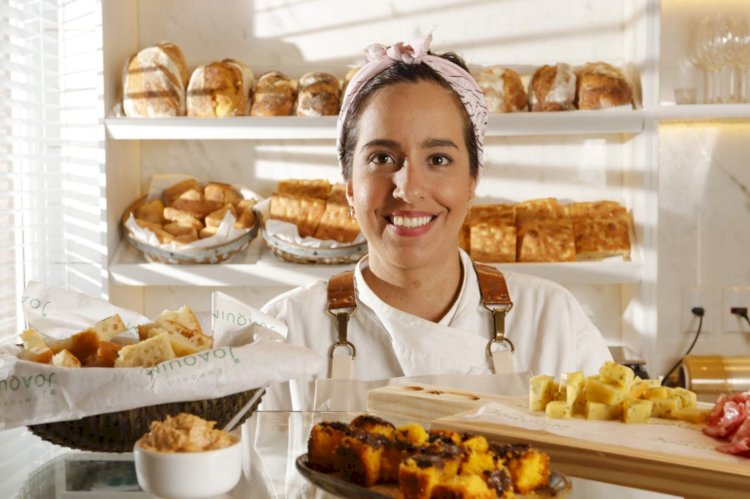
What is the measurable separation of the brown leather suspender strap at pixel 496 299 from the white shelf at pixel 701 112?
42.9 inches

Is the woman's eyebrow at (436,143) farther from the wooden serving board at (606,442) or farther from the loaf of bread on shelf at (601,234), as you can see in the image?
the loaf of bread on shelf at (601,234)

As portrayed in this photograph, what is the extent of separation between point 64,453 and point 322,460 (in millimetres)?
317

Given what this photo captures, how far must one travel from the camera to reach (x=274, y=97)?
2.76 m

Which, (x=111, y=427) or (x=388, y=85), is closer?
(x=111, y=427)

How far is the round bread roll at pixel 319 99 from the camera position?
273cm

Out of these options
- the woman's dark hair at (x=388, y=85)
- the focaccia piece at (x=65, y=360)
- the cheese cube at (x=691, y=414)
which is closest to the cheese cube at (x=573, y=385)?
the cheese cube at (x=691, y=414)

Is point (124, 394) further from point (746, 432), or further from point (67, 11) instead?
point (67, 11)

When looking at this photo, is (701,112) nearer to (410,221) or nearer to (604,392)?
(410,221)

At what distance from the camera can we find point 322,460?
2.75ft

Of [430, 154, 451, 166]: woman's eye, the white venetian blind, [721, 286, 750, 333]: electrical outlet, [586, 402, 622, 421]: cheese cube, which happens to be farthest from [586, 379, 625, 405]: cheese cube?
the white venetian blind

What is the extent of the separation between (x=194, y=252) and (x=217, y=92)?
0.47 m

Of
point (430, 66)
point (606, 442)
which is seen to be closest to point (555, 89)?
point (430, 66)

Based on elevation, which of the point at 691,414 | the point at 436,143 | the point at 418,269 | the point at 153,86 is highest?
the point at 153,86

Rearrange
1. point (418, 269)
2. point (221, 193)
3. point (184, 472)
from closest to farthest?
point (184, 472), point (418, 269), point (221, 193)
